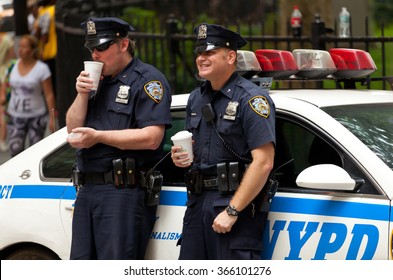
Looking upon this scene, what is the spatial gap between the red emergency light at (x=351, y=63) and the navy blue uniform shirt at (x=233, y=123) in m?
0.95

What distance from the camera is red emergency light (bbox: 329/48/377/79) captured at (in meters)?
5.85

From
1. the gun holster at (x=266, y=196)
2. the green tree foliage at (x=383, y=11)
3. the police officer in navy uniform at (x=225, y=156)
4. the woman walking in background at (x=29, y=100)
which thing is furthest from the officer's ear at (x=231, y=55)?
the green tree foliage at (x=383, y=11)

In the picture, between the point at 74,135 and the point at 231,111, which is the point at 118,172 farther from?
the point at 231,111

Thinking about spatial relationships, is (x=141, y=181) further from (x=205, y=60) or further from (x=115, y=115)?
(x=205, y=60)

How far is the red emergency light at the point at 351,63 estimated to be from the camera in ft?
19.2

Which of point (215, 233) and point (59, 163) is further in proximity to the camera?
point (59, 163)

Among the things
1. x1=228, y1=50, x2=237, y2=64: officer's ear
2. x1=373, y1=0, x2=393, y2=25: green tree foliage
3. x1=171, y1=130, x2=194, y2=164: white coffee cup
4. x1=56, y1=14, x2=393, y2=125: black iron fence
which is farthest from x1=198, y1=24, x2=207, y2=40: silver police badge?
x1=373, y1=0, x2=393, y2=25: green tree foliage

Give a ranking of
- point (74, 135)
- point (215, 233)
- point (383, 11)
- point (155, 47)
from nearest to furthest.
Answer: point (215, 233)
point (74, 135)
point (155, 47)
point (383, 11)

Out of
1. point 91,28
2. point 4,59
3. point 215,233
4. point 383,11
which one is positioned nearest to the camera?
point 215,233

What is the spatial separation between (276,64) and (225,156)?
0.85 meters

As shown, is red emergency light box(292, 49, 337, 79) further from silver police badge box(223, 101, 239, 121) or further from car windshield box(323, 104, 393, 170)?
silver police badge box(223, 101, 239, 121)

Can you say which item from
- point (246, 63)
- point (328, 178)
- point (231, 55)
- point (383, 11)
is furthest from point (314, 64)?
point (383, 11)

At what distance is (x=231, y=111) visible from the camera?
500 centimetres

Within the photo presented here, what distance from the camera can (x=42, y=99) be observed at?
1115 centimetres
